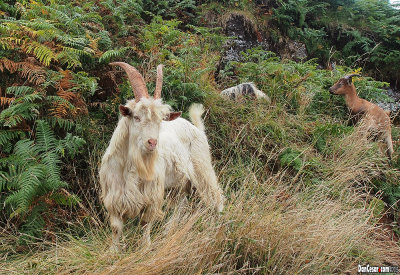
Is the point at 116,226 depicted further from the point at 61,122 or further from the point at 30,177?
the point at 61,122

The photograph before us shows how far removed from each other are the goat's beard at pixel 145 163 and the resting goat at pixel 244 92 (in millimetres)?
3342

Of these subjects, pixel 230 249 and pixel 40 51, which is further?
pixel 40 51

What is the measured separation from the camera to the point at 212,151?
519 centimetres

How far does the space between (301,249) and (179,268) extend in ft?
3.86

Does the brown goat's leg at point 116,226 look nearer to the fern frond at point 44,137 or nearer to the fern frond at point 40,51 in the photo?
the fern frond at point 44,137

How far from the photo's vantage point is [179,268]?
253 cm

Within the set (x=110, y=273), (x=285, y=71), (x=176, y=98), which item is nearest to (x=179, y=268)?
(x=110, y=273)

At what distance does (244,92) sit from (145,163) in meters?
3.76

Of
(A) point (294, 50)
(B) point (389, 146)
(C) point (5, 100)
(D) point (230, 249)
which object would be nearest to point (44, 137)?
(C) point (5, 100)

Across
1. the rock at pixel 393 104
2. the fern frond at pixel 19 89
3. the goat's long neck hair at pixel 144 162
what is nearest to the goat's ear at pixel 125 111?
the goat's long neck hair at pixel 144 162

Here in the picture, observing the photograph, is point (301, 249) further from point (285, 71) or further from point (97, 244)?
point (285, 71)

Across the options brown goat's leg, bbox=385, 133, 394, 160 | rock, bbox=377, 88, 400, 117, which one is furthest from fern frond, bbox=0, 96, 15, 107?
rock, bbox=377, 88, 400, 117

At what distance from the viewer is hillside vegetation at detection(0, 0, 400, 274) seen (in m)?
2.81

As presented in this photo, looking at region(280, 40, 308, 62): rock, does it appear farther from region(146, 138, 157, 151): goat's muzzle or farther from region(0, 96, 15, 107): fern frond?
region(0, 96, 15, 107): fern frond
